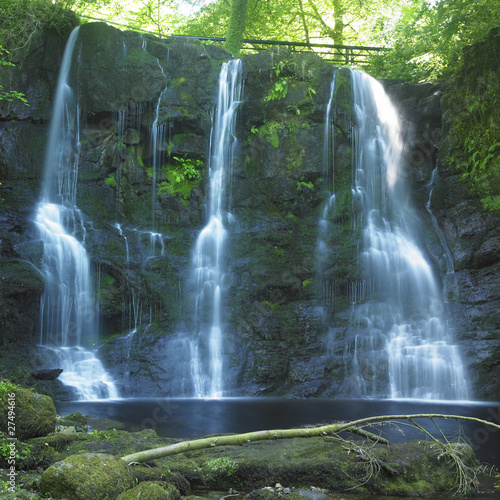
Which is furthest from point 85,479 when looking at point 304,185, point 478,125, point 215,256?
point 478,125

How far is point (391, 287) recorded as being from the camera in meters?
12.8

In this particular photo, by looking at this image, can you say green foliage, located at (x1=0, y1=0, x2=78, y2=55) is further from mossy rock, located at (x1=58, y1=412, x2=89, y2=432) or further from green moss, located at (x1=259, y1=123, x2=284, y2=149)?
mossy rock, located at (x1=58, y1=412, x2=89, y2=432)

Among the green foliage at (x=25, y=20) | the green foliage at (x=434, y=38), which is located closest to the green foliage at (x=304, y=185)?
the green foliage at (x=434, y=38)

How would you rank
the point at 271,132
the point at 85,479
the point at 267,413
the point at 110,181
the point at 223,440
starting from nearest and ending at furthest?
the point at 85,479 → the point at 223,440 → the point at 267,413 → the point at 110,181 → the point at 271,132

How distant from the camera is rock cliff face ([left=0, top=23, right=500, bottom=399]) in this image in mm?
11492

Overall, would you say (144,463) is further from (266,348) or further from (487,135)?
(487,135)

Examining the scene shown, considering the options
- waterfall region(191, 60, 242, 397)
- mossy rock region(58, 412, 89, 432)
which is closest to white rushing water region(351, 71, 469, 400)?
waterfall region(191, 60, 242, 397)

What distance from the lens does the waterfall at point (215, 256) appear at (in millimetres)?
11508

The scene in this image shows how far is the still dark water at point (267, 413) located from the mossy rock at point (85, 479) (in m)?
3.52

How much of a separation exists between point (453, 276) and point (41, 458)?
1106 centimetres

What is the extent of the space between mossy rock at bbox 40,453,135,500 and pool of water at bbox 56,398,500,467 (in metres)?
3.51

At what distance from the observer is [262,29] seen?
22422 mm

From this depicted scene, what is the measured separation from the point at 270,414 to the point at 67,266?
6320mm

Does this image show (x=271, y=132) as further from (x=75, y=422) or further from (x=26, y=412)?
(x=26, y=412)
